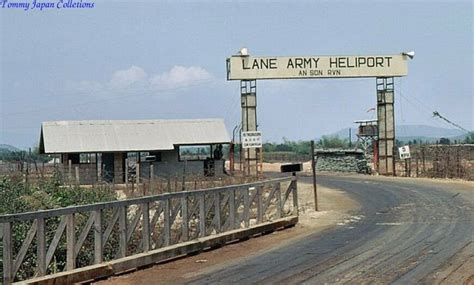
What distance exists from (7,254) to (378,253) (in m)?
6.75

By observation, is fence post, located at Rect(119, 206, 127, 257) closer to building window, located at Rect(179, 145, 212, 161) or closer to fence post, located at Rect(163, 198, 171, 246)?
fence post, located at Rect(163, 198, 171, 246)

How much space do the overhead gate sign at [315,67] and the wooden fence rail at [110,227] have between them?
23.6 m

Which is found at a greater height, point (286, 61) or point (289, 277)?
point (286, 61)

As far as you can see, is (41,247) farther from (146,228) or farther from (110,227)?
(146,228)

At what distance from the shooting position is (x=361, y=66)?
43031mm

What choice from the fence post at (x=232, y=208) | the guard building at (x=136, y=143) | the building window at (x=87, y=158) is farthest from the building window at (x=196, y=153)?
the fence post at (x=232, y=208)

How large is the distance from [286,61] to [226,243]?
2729 cm

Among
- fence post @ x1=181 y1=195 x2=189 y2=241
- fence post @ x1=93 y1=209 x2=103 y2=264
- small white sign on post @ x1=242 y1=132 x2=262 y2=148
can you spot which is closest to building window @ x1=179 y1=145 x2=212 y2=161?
small white sign on post @ x1=242 y1=132 x2=262 y2=148

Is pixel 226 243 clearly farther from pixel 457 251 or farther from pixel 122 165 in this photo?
pixel 122 165

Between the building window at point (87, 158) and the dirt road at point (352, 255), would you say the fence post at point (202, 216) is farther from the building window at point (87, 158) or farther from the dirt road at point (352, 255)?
the building window at point (87, 158)

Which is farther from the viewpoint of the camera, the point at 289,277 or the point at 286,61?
the point at 286,61

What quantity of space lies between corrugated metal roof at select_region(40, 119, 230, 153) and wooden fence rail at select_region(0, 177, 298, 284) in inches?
1042

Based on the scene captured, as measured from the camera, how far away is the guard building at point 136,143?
43344 mm

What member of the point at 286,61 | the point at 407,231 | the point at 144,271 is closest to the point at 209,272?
A: the point at 144,271
